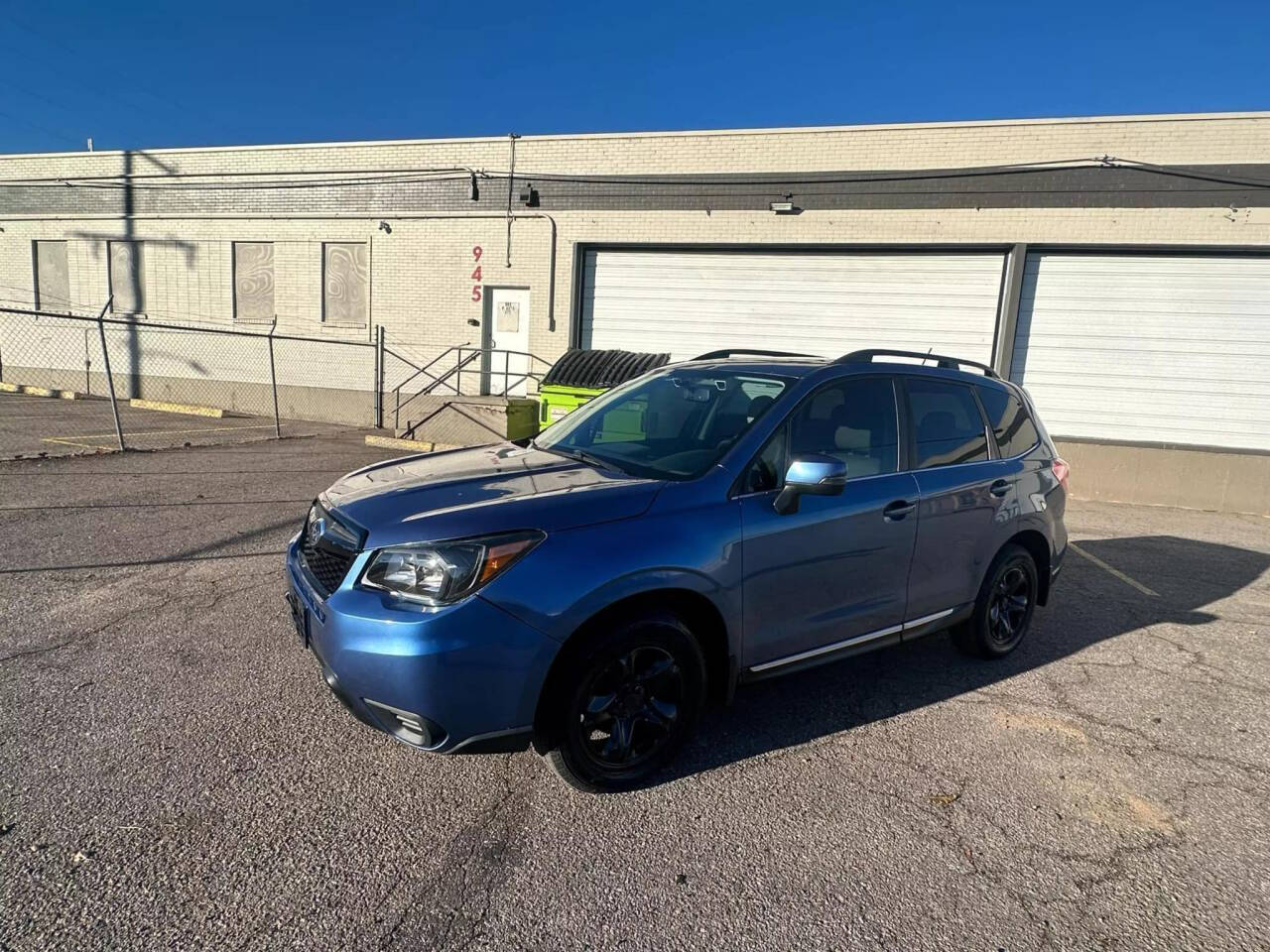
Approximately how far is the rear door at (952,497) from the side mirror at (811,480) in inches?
35.9

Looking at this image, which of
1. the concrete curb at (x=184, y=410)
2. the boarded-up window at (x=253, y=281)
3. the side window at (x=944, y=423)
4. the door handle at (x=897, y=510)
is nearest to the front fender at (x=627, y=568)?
the door handle at (x=897, y=510)

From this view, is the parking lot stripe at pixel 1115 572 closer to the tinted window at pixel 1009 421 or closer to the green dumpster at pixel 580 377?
the tinted window at pixel 1009 421

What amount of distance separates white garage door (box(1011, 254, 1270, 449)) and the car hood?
37.7 feet

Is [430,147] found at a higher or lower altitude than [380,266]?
higher

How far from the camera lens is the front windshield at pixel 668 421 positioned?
3268 millimetres

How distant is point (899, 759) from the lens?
3.24m

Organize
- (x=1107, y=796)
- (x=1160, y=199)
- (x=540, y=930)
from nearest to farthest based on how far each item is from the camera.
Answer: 1. (x=540, y=930)
2. (x=1107, y=796)
3. (x=1160, y=199)

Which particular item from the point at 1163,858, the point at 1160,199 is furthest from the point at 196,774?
the point at 1160,199

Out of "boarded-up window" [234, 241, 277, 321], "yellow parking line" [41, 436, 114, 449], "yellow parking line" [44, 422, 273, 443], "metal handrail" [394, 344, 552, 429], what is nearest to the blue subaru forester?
"yellow parking line" [41, 436, 114, 449]

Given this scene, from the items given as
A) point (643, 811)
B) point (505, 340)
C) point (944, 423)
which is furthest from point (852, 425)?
point (505, 340)

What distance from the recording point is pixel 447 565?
251cm

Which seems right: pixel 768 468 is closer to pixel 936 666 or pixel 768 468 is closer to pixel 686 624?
pixel 686 624

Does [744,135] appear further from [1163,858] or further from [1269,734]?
[1163,858]

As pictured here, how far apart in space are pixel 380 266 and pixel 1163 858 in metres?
16.1
